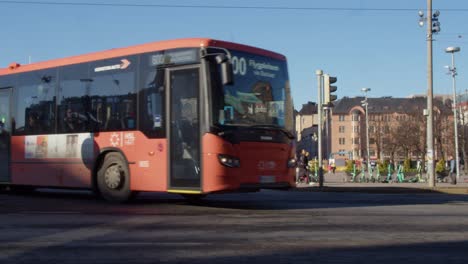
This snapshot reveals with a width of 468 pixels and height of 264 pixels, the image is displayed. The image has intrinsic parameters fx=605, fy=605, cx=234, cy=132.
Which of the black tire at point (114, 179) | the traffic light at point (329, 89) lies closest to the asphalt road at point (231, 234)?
the black tire at point (114, 179)

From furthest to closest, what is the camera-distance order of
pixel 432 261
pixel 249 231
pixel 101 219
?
pixel 101 219 → pixel 249 231 → pixel 432 261

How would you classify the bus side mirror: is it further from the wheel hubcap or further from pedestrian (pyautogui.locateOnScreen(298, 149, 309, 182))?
pedestrian (pyautogui.locateOnScreen(298, 149, 309, 182))

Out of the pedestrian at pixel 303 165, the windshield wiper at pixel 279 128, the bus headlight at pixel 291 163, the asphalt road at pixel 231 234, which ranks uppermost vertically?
the windshield wiper at pixel 279 128

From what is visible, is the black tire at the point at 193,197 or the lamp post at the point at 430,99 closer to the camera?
the black tire at the point at 193,197

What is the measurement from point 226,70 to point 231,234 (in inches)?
157

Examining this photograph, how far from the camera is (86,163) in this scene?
14.6 metres

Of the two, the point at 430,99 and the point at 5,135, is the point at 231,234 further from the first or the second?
the point at 430,99

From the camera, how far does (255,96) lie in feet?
42.1

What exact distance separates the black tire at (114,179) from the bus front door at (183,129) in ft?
4.82

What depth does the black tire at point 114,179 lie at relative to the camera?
1380cm

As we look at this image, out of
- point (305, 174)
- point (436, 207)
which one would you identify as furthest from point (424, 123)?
point (436, 207)

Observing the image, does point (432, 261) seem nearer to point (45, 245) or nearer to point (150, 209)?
point (45, 245)

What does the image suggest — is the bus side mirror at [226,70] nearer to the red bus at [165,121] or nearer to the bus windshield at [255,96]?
the red bus at [165,121]

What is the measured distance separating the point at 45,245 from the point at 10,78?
10.2m
